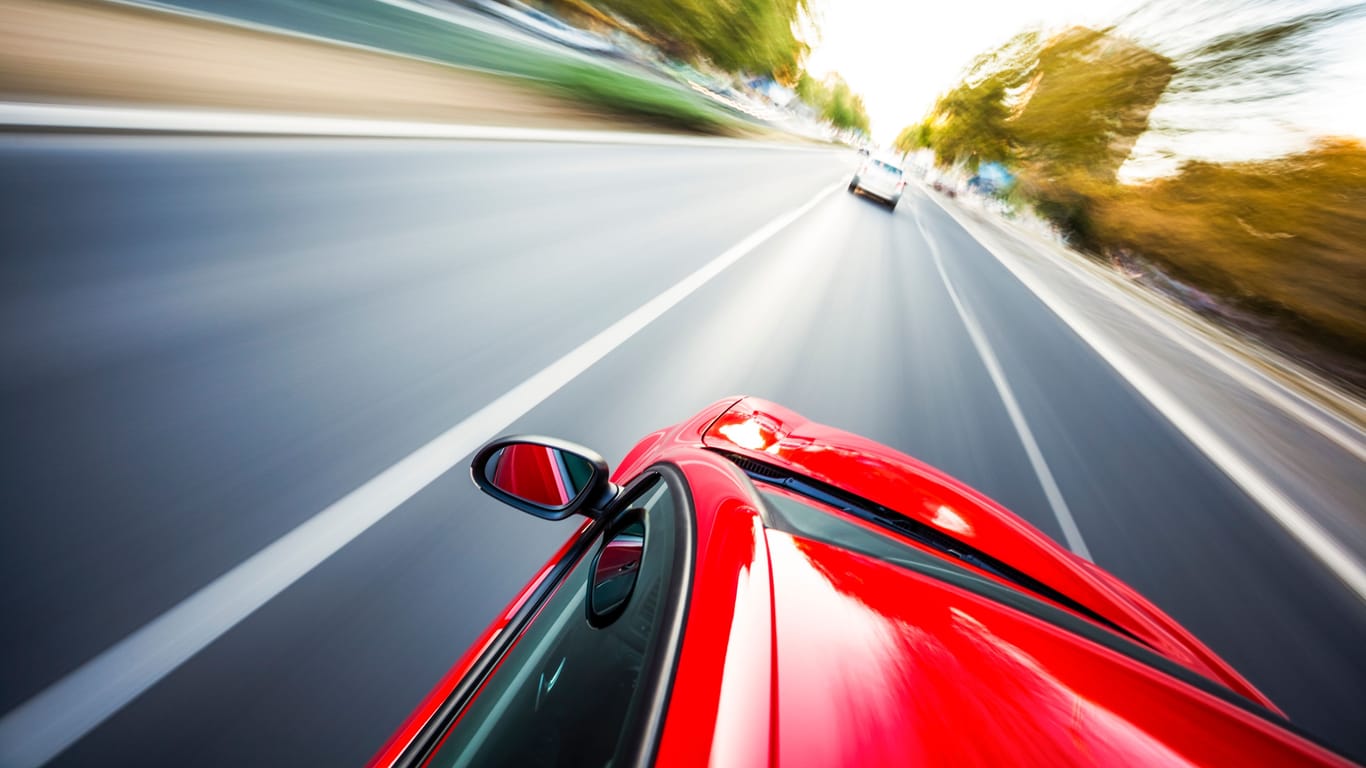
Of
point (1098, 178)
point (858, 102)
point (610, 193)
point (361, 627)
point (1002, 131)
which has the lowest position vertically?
point (361, 627)

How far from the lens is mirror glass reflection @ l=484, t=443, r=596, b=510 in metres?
1.34

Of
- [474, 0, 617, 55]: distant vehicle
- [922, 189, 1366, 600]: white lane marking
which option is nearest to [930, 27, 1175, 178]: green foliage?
[922, 189, 1366, 600]: white lane marking

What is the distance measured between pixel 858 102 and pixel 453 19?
402 feet

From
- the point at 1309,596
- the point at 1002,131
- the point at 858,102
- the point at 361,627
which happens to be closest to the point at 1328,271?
the point at 1309,596

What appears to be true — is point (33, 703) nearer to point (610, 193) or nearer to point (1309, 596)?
point (1309, 596)

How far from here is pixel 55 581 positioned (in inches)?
62.1

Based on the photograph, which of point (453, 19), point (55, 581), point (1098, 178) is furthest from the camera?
point (1098, 178)

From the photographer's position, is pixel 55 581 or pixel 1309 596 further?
pixel 1309 596

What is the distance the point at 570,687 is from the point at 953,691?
25.3 inches

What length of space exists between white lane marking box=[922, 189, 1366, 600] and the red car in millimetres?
3184

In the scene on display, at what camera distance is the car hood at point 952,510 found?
1.43 m

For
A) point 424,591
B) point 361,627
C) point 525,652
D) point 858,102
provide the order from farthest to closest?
point 858,102 → point 424,591 → point 361,627 → point 525,652

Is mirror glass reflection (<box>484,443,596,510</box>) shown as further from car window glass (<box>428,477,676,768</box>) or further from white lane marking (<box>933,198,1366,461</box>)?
white lane marking (<box>933,198,1366,461</box>)

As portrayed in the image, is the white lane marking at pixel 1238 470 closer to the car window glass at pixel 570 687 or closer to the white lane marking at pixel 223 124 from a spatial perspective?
the car window glass at pixel 570 687
